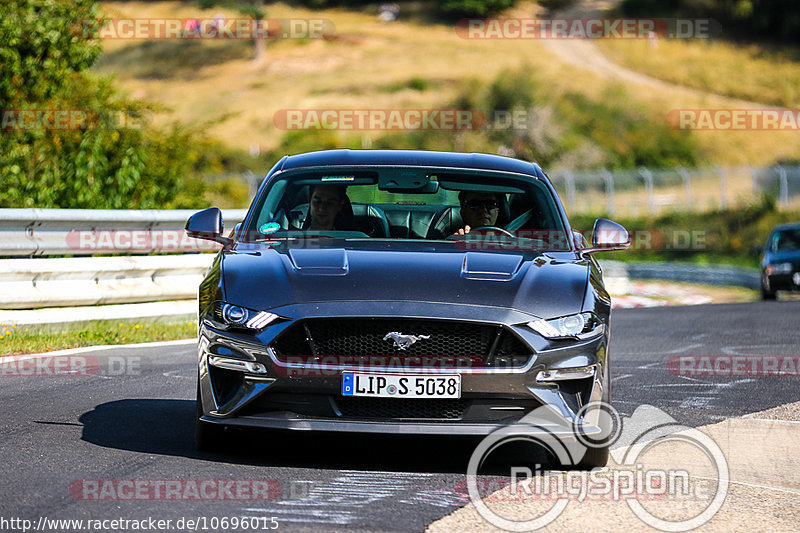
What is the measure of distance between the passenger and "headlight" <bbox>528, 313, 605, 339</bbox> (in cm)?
166

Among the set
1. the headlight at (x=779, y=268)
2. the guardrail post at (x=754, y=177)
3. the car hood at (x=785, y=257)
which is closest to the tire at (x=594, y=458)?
the headlight at (x=779, y=268)

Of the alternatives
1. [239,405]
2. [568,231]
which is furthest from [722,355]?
[239,405]

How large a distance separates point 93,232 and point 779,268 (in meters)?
15.4

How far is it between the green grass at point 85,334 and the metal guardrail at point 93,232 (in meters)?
0.66

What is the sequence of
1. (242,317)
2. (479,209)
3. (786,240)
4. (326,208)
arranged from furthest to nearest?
(786,240), (479,209), (326,208), (242,317)

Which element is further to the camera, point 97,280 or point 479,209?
point 97,280

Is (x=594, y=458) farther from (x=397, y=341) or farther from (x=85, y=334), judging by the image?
(x=85, y=334)

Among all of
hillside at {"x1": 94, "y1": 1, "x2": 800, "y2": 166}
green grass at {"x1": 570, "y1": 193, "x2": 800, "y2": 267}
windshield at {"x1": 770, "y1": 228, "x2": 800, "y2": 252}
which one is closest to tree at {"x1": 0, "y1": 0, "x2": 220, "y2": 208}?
windshield at {"x1": 770, "y1": 228, "x2": 800, "y2": 252}

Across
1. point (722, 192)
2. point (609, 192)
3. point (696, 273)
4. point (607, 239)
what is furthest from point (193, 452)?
point (722, 192)

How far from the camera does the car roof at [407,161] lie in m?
7.49

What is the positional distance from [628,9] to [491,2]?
11461mm

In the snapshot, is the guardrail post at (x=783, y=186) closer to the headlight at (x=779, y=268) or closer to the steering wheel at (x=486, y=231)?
the headlight at (x=779, y=268)

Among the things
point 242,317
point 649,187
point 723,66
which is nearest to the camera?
point 242,317

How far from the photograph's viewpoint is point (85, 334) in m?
11.2
